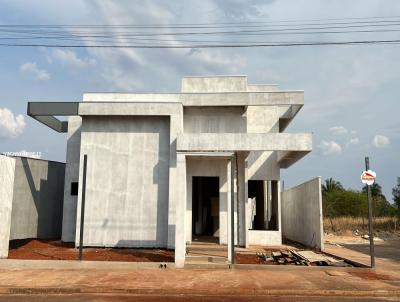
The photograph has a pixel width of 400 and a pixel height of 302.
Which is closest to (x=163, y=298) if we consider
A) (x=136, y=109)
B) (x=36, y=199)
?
(x=136, y=109)

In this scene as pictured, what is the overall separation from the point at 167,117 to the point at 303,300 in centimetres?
1057

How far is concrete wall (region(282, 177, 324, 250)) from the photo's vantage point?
17.5 meters

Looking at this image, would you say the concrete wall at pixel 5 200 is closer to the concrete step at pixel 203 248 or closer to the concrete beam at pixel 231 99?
the concrete step at pixel 203 248

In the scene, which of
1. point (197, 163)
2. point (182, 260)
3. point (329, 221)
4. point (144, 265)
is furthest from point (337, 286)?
point (329, 221)

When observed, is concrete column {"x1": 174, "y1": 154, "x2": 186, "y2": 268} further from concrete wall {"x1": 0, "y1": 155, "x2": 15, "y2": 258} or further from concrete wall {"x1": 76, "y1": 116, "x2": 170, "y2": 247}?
concrete wall {"x1": 0, "y1": 155, "x2": 15, "y2": 258}

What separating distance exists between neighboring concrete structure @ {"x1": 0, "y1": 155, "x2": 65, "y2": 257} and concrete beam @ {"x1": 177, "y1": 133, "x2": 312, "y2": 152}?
27.0ft

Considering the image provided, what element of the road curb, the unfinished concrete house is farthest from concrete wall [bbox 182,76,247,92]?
the road curb

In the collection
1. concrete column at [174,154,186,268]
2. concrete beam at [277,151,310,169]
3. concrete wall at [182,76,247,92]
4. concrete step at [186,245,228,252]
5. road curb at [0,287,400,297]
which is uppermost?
concrete wall at [182,76,247,92]

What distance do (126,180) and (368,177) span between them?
31.9 ft

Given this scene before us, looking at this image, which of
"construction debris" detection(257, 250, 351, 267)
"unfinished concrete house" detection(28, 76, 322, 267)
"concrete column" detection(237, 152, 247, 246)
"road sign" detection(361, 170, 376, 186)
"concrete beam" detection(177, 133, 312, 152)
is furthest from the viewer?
"concrete column" detection(237, 152, 247, 246)

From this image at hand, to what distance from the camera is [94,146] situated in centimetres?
1733

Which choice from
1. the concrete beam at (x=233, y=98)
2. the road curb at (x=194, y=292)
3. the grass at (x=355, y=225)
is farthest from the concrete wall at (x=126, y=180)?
the grass at (x=355, y=225)

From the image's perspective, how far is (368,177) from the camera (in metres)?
12.7

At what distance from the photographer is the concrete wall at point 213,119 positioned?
18359mm
